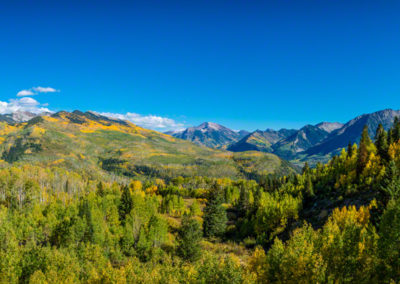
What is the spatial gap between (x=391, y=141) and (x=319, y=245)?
3827 inches

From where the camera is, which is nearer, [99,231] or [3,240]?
[3,240]

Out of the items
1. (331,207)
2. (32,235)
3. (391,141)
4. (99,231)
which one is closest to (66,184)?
(32,235)

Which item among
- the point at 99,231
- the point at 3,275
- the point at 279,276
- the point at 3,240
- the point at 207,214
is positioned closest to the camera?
the point at 279,276

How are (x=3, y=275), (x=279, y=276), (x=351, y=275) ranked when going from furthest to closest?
(x=3, y=275) < (x=279, y=276) < (x=351, y=275)

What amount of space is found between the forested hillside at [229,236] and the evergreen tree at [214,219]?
1.42 ft

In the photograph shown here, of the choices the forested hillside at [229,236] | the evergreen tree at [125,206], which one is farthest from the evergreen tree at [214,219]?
the evergreen tree at [125,206]

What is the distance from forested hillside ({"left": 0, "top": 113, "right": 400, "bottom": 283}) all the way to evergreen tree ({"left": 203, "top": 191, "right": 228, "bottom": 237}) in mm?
432

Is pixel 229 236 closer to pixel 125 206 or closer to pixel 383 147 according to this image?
pixel 125 206

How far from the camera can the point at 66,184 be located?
191 meters

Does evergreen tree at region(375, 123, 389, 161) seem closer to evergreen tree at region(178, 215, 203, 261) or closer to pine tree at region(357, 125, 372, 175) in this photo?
pine tree at region(357, 125, 372, 175)

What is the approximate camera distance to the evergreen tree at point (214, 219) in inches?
3728

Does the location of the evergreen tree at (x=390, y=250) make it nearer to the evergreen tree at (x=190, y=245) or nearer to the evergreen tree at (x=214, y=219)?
the evergreen tree at (x=190, y=245)

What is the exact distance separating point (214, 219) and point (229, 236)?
48.5ft

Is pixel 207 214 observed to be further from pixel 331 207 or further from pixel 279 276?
pixel 279 276
